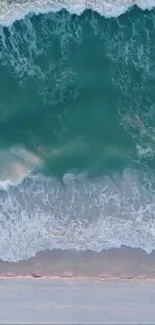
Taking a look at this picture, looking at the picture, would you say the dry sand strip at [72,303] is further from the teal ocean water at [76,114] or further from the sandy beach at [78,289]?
the teal ocean water at [76,114]

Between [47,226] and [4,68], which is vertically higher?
[4,68]

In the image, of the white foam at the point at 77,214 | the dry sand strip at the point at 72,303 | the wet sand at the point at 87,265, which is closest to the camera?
the dry sand strip at the point at 72,303

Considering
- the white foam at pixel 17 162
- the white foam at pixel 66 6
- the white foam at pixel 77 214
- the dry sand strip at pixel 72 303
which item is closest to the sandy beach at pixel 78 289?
the dry sand strip at pixel 72 303

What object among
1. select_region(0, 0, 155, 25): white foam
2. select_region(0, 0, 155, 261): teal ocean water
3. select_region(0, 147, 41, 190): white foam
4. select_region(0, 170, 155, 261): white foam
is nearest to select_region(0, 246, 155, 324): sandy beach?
select_region(0, 170, 155, 261): white foam

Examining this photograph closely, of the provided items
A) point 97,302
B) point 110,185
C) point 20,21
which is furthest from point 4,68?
point 97,302

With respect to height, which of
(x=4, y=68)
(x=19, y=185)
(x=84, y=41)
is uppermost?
(x=84, y=41)

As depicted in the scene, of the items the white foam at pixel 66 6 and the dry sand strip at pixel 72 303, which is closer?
the dry sand strip at pixel 72 303

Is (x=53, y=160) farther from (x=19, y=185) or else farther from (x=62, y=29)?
(x=62, y=29)
